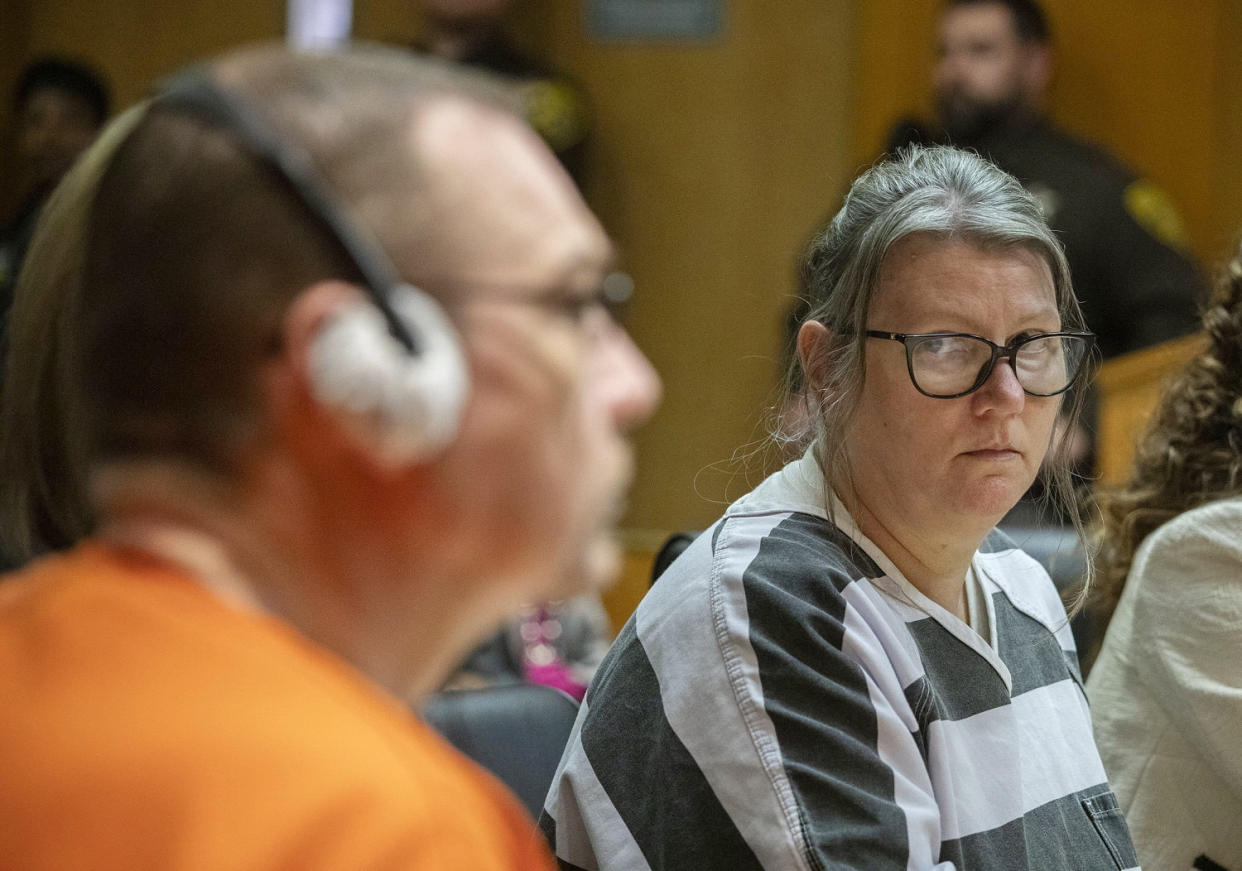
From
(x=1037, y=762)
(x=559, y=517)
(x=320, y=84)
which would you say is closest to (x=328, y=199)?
(x=320, y=84)

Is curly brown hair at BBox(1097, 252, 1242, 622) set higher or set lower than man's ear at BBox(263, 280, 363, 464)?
lower

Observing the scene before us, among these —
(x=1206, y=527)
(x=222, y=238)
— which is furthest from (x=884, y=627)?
(x=222, y=238)

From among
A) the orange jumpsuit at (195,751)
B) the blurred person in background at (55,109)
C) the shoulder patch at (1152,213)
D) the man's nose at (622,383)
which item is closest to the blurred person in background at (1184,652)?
the man's nose at (622,383)

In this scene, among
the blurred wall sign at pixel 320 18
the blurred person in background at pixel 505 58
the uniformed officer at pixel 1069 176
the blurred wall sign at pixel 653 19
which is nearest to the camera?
the uniformed officer at pixel 1069 176

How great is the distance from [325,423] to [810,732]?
62cm

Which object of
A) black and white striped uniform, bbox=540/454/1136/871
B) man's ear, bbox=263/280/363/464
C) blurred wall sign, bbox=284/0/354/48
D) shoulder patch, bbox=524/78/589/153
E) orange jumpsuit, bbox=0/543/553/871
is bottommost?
black and white striped uniform, bbox=540/454/1136/871

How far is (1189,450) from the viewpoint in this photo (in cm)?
168

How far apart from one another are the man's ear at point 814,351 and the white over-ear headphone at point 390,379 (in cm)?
83

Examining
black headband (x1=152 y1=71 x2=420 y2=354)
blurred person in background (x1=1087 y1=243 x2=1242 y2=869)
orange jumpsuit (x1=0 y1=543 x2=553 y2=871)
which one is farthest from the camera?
blurred person in background (x1=1087 y1=243 x2=1242 y2=869)

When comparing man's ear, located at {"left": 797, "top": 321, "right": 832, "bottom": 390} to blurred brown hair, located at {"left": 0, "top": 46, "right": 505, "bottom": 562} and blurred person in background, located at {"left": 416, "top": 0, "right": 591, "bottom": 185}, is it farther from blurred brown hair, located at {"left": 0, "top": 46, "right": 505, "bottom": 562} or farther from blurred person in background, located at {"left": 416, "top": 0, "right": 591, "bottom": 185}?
blurred person in background, located at {"left": 416, "top": 0, "right": 591, "bottom": 185}

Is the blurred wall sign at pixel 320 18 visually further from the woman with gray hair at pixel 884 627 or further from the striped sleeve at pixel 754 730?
the striped sleeve at pixel 754 730

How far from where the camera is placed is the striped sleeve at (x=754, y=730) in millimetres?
1071

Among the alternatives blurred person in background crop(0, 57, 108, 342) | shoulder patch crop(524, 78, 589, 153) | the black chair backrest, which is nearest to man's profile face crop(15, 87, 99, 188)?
blurred person in background crop(0, 57, 108, 342)

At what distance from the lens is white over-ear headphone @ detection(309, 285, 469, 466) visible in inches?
22.5
